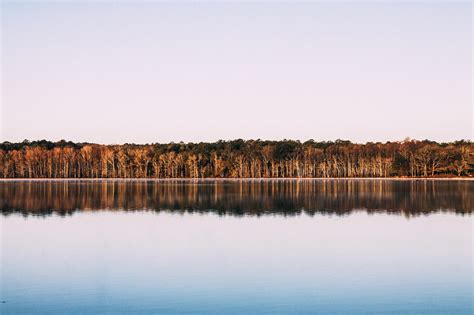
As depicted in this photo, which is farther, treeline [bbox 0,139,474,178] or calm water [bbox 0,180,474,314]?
treeline [bbox 0,139,474,178]

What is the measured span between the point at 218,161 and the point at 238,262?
110 meters

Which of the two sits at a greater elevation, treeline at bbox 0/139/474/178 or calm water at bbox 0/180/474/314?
treeline at bbox 0/139/474/178

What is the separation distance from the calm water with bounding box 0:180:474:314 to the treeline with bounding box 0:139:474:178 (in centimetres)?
8781

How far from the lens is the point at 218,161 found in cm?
13175

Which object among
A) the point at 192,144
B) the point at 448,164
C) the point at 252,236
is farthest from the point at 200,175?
the point at 252,236

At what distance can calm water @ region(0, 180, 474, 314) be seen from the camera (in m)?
15.3

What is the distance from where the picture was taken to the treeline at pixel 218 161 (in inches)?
5022

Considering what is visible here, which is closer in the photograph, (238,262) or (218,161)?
(238,262)

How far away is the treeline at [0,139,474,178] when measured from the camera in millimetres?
127562

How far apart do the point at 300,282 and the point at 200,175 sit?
383ft

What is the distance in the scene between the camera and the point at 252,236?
1110 inches

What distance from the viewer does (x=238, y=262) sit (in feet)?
70.5

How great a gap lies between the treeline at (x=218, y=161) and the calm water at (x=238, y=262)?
87808 millimetres

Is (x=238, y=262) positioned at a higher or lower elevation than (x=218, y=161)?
lower
